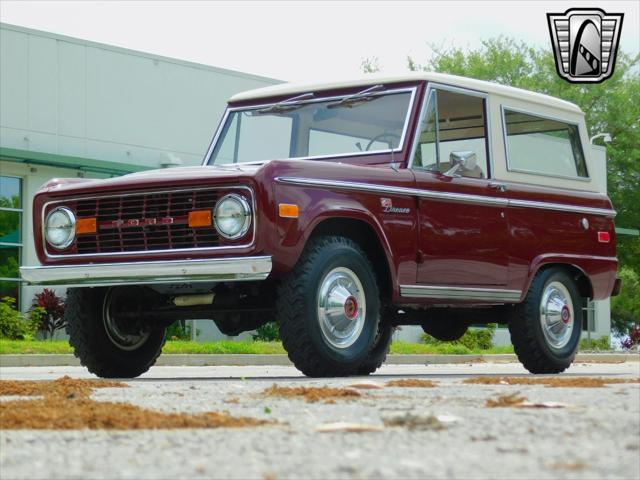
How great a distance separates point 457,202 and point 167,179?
2488 millimetres

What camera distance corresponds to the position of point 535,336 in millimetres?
11703

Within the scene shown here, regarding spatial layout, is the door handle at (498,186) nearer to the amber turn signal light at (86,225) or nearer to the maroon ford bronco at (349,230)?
the maroon ford bronco at (349,230)

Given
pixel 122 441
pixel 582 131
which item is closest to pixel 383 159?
pixel 582 131

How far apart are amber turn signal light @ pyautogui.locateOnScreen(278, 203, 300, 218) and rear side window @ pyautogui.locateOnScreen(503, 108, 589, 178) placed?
305 centimetres

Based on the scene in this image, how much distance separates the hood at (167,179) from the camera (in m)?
9.34

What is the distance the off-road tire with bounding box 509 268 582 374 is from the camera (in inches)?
461

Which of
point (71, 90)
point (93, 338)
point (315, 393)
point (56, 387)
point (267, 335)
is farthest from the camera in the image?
point (71, 90)

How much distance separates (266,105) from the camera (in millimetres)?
11688

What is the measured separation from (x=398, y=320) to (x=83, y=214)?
9.72ft

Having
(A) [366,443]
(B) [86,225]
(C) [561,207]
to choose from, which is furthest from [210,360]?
(A) [366,443]

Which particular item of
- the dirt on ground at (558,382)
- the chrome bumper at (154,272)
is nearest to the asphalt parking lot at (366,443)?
the dirt on ground at (558,382)

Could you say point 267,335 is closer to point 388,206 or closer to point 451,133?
point 451,133

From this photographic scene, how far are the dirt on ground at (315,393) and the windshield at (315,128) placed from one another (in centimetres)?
363

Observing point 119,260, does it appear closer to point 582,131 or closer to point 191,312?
point 191,312
